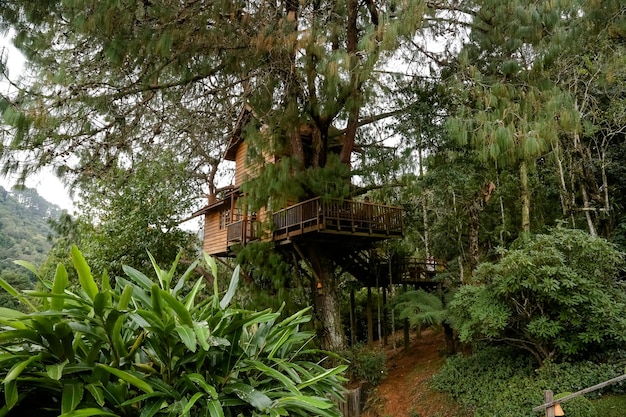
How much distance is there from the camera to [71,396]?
1.32 metres

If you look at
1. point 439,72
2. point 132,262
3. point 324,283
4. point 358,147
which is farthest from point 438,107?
point 132,262

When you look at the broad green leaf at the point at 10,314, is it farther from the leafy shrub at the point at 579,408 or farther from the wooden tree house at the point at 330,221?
the wooden tree house at the point at 330,221

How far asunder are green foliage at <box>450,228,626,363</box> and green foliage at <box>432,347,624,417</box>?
28 centimetres

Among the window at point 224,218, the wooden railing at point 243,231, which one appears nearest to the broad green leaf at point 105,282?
the wooden railing at point 243,231

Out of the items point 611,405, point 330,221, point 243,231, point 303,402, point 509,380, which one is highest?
point 243,231

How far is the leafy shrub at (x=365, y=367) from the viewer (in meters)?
8.66

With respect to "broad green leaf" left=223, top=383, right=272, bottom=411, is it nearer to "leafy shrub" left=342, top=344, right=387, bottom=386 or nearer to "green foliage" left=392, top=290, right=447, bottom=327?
"green foliage" left=392, top=290, right=447, bottom=327

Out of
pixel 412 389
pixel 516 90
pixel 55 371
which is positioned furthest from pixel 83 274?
pixel 412 389

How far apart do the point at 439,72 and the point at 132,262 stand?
780 cm

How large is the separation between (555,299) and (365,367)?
4379mm

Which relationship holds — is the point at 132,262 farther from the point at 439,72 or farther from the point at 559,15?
the point at 559,15

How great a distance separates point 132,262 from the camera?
9352 millimetres

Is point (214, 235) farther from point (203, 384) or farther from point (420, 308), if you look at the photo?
point (203, 384)

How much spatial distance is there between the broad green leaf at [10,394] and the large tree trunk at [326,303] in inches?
312
